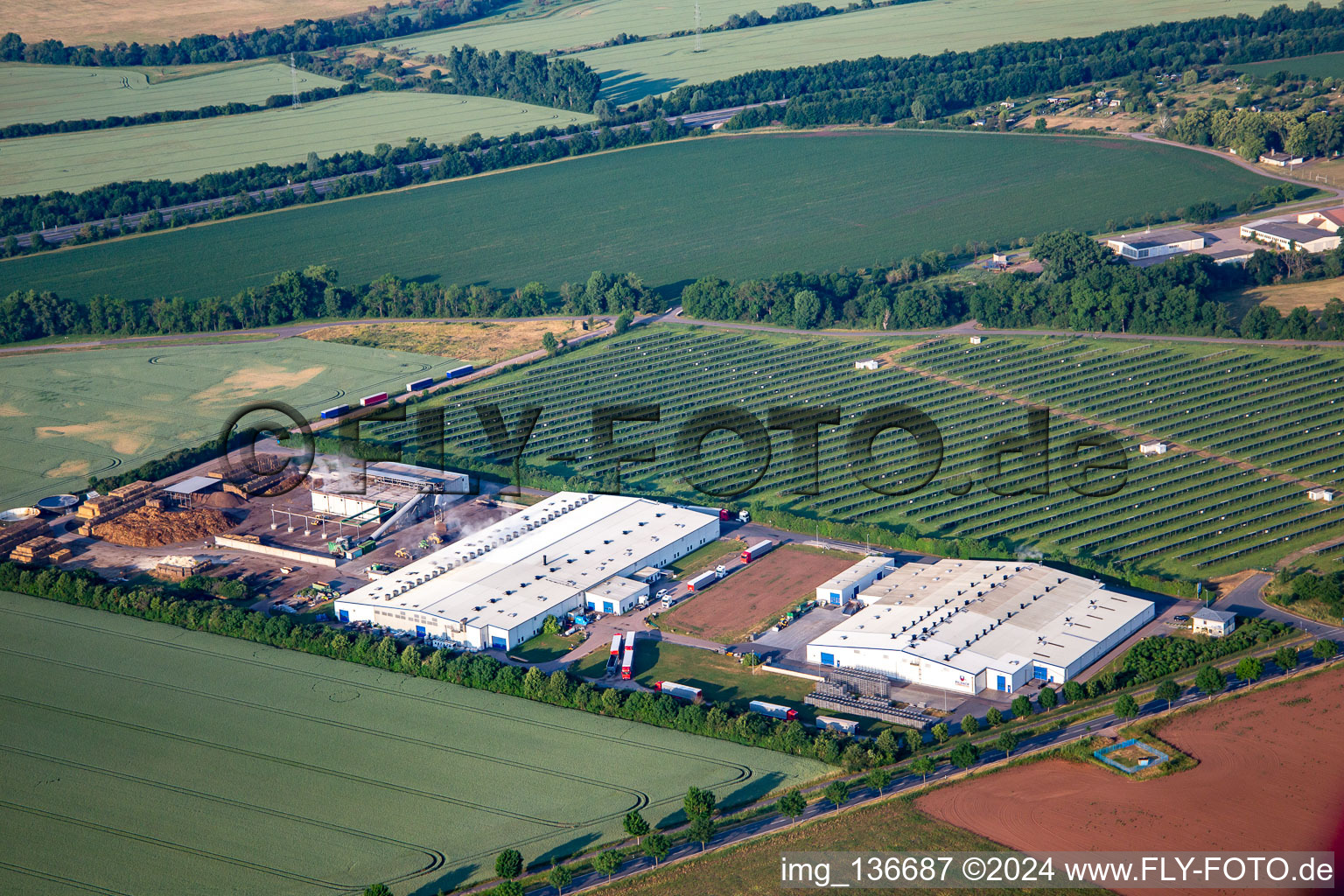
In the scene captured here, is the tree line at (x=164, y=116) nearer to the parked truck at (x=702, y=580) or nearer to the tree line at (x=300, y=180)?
the tree line at (x=300, y=180)

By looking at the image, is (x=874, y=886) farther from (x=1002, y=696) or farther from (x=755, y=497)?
(x=755, y=497)

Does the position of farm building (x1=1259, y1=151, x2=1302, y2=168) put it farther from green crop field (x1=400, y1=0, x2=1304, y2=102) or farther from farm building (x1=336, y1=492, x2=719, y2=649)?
farm building (x1=336, y1=492, x2=719, y2=649)

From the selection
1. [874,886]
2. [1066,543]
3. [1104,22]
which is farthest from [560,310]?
[1104,22]

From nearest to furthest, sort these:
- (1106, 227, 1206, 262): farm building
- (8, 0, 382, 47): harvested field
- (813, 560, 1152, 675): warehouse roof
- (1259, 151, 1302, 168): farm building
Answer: (813, 560, 1152, 675): warehouse roof
(1106, 227, 1206, 262): farm building
(1259, 151, 1302, 168): farm building
(8, 0, 382, 47): harvested field

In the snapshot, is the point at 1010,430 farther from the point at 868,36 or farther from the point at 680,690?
the point at 868,36

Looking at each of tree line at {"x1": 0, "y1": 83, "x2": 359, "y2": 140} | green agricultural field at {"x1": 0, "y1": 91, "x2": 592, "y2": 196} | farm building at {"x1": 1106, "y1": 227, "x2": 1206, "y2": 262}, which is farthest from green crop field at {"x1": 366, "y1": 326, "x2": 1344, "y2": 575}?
tree line at {"x1": 0, "y1": 83, "x2": 359, "y2": 140}

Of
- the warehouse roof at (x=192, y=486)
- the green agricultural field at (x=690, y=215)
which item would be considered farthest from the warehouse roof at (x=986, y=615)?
Result: the green agricultural field at (x=690, y=215)
